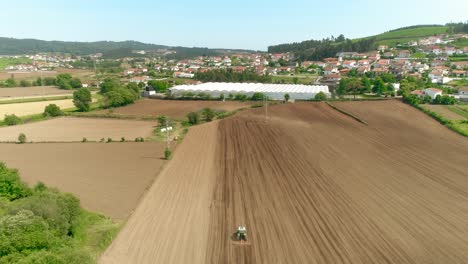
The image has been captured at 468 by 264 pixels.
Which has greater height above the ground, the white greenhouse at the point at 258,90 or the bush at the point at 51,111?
the white greenhouse at the point at 258,90

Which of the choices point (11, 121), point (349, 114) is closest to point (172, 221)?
point (349, 114)

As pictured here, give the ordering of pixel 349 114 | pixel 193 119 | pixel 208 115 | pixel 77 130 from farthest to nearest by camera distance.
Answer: pixel 349 114, pixel 208 115, pixel 193 119, pixel 77 130

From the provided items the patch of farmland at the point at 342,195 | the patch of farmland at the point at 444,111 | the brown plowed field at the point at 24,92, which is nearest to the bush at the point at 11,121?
the patch of farmland at the point at 342,195

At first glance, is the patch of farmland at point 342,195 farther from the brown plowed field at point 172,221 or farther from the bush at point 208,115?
the bush at point 208,115

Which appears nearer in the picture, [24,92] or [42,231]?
[42,231]

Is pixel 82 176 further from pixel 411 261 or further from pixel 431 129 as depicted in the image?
pixel 431 129

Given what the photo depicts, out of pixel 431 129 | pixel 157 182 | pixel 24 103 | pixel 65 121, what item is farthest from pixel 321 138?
pixel 24 103

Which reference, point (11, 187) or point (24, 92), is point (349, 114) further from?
point (24, 92)
